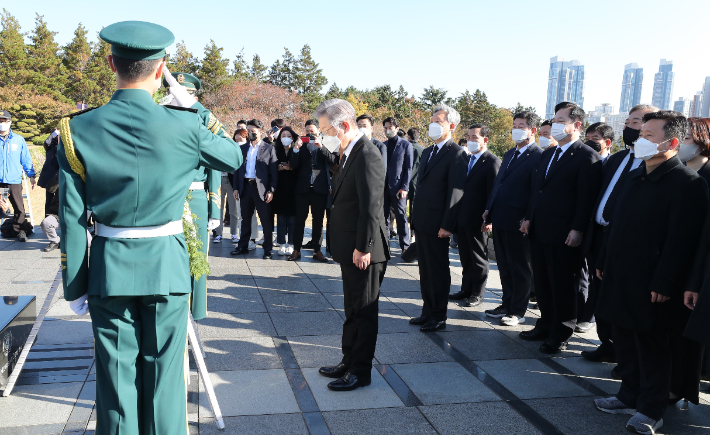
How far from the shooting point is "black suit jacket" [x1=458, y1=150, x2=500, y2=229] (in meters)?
5.92

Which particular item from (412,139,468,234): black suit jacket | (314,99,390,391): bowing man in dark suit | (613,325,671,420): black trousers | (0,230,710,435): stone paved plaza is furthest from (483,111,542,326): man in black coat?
(314,99,390,391): bowing man in dark suit

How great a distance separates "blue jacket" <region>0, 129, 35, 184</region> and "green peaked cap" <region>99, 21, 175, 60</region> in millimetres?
7392

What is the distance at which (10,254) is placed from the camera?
7492mm

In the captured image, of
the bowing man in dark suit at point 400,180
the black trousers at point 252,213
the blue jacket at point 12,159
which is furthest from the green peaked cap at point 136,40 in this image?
the blue jacket at point 12,159

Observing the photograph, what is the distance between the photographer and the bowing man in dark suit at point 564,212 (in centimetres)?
445

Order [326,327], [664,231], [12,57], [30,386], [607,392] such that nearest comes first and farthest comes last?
1. [664,231]
2. [30,386]
3. [607,392]
4. [326,327]
5. [12,57]

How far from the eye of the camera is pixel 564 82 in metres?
173

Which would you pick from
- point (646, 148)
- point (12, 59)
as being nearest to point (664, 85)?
point (12, 59)

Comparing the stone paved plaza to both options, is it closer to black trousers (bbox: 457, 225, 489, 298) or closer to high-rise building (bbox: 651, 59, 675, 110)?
black trousers (bbox: 457, 225, 489, 298)

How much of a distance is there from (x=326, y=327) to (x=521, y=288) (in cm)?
196

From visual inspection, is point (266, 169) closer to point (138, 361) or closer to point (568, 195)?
point (568, 195)

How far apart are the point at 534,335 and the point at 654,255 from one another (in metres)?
1.83

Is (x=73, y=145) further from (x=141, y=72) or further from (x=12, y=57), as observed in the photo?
(x=12, y=57)

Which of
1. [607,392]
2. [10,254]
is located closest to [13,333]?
[607,392]
